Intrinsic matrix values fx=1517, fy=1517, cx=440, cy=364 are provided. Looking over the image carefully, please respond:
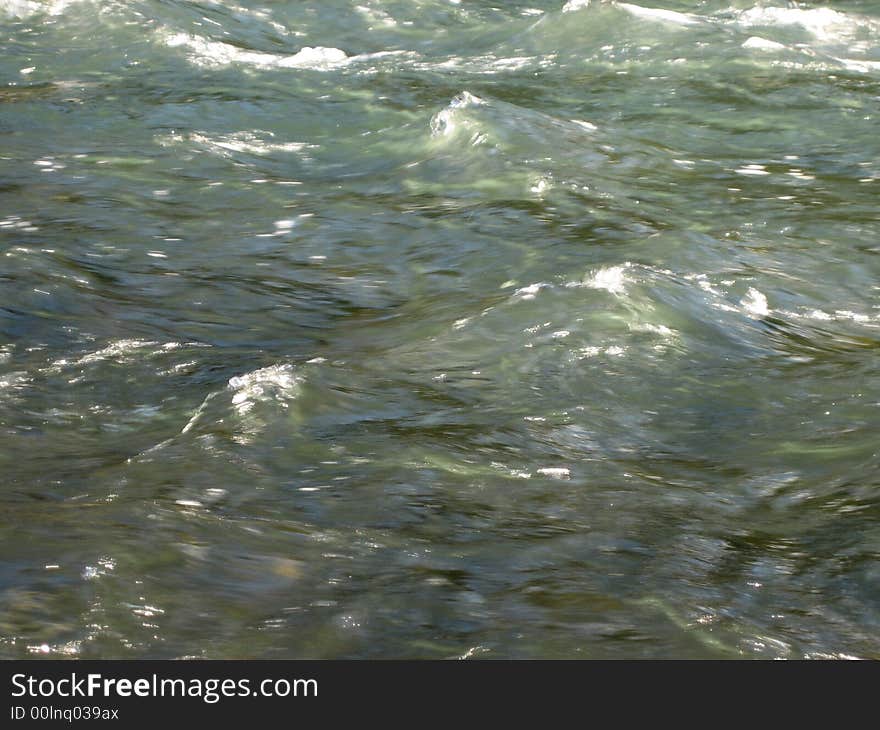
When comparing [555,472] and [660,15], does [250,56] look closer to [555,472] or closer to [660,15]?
[660,15]

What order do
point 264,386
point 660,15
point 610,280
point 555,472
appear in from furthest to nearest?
point 660,15 < point 610,280 < point 264,386 < point 555,472

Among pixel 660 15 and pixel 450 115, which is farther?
pixel 660 15

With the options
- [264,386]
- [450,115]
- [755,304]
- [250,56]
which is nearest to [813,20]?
[450,115]

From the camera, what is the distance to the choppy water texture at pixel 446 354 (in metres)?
3.35

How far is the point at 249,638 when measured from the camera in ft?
10.3

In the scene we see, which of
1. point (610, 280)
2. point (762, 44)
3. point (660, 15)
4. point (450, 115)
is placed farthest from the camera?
point (660, 15)

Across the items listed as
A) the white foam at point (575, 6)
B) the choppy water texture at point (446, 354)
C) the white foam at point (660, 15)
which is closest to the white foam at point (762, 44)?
the choppy water texture at point (446, 354)

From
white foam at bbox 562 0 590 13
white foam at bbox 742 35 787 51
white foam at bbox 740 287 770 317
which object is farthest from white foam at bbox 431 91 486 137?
white foam at bbox 740 287 770 317

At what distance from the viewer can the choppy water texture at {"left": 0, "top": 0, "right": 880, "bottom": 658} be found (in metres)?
3.35

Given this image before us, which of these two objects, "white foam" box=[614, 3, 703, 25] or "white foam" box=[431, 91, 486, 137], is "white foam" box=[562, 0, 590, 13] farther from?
"white foam" box=[431, 91, 486, 137]

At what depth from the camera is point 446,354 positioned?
5164 mm

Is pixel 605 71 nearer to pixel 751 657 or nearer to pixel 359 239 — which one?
pixel 359 239
